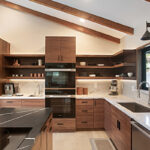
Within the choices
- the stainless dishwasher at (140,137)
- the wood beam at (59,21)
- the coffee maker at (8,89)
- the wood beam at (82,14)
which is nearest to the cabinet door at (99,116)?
the stainless dishwasher at (140,137)

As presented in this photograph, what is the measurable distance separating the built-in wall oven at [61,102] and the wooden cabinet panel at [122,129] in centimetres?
122

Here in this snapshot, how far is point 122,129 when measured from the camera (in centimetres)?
216

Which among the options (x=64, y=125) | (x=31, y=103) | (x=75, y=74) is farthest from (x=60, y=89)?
(x=64, y=125)

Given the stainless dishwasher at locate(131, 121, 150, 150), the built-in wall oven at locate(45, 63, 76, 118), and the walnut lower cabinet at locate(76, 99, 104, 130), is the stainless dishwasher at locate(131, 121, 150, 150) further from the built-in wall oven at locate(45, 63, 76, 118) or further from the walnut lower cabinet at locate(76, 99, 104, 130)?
the built-in wall oven at locate(45, 63, 76, 118)

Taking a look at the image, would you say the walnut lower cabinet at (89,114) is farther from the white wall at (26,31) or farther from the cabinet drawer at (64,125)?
the white wall at (26,31)

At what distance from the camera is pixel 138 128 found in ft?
5.29

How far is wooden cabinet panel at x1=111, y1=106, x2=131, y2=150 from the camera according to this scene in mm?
1924

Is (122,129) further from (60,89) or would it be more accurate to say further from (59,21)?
(59,21)

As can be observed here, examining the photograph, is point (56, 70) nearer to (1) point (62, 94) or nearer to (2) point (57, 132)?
(1) point (62, 94)

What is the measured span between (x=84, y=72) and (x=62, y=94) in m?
1.06

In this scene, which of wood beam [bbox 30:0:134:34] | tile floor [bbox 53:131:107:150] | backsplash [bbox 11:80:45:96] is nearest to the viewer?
tile floor [bbox 53:131:107:150]

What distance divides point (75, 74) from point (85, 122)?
1320 millimetres

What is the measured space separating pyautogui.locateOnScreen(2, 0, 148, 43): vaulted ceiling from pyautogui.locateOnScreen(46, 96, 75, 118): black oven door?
7.00 ft

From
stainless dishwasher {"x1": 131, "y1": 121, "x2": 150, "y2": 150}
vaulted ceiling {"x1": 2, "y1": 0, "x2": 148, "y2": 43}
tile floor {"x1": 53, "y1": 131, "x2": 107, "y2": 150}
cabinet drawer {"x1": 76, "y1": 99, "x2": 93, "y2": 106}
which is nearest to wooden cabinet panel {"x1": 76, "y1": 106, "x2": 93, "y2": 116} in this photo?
cabinet drawer {"x1": 76, "y1": 99, "x2": 93, "y2": 106}
